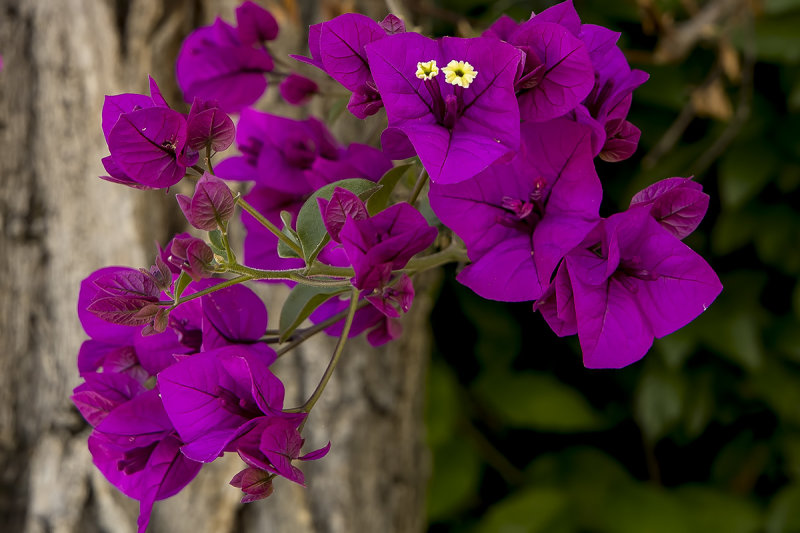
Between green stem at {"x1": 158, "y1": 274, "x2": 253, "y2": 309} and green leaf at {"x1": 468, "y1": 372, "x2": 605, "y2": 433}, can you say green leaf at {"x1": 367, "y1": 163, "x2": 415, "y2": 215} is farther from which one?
green leaf at {"x1": 468, "y1": 372, "x2": 605, "y2": 433}

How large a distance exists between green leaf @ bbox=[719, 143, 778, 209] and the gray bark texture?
2.31 ft

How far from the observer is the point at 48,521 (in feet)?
2.85

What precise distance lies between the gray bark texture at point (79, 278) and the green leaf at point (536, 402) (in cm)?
54

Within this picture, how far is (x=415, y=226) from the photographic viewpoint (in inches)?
12.9

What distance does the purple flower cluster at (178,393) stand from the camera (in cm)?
34

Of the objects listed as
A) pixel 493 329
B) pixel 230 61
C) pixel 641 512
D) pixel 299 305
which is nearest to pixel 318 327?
pixel 299 305

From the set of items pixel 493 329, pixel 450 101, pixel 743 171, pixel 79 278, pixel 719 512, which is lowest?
pixel 719 512

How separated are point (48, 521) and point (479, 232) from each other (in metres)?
0.74

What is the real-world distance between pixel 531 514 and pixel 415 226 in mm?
1140

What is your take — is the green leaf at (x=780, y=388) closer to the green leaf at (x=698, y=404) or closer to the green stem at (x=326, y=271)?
the green leaf at (x=698, y=404)

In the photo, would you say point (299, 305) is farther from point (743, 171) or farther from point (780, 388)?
point (780, 388)

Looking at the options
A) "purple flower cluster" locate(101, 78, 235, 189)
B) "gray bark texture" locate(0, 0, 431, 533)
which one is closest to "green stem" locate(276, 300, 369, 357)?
"purple flower cluster" locate(101, 78, 235, 189)

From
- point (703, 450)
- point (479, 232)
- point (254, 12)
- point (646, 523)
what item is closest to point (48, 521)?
point (254, 12)

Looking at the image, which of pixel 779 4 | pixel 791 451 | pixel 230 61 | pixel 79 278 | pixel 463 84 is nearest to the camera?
pixel 463 84
